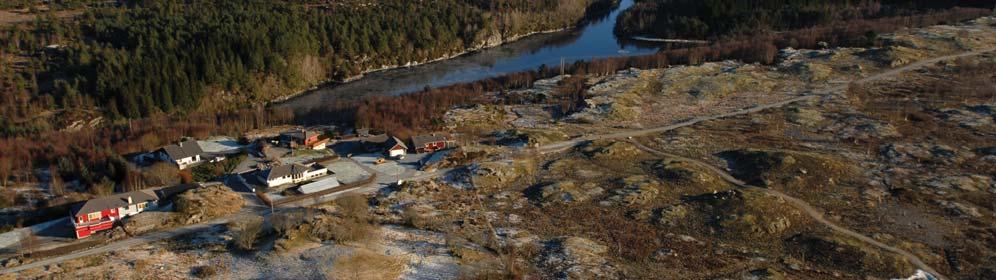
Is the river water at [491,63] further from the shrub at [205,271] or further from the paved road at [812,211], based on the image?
the shrub at [205,271]

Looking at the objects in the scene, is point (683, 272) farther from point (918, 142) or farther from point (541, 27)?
point (541, 27)

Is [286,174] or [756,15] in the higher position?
A: [756,15]

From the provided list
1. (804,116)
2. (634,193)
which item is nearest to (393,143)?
(634,193)

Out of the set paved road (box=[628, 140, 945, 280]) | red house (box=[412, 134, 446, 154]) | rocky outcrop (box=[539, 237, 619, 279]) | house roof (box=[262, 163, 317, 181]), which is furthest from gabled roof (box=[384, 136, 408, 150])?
rocky outcrop (box=[539, 237, 619, 279])

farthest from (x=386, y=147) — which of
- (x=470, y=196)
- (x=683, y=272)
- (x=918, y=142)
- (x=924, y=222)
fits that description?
(x=918, y=142)

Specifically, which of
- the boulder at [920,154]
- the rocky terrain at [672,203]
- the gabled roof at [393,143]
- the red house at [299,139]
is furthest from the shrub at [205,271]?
the boulder at [920,154]

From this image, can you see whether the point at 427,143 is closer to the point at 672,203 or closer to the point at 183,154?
the point at 183,154

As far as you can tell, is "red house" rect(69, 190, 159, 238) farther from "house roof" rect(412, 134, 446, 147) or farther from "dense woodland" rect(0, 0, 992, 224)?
"house roof" rect(412, 134, 446, 147)
